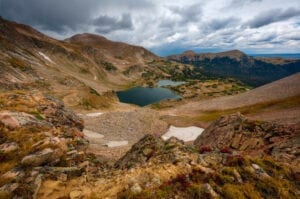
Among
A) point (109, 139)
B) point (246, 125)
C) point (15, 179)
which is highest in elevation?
point (15, 179)

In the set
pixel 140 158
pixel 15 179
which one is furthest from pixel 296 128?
pixel 15 179

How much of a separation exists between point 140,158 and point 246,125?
16.5 meters

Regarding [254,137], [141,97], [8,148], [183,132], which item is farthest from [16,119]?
[141,97]

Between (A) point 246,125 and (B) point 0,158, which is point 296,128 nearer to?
(A) point 246,125

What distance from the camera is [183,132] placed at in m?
47.7

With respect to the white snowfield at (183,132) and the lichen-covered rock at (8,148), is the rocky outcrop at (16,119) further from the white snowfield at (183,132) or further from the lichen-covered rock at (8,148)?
the white snowfield at (183,132)

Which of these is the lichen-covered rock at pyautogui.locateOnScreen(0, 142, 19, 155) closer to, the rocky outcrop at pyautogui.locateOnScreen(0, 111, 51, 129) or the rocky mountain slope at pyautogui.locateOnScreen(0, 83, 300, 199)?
the rocky mountain slope at pyautogui.locateOnScreen(0, 83, 300, 199)

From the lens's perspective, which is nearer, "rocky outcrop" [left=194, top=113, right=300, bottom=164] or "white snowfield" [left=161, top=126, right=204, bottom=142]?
"rocky outcrop" [left=194, top=113, right=300, bottom=164]

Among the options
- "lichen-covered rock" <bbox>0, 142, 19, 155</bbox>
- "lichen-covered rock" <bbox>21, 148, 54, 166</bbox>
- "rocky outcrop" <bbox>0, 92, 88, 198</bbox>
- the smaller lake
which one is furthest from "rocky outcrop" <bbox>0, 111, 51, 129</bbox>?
the smaller lake

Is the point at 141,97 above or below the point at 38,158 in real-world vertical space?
below

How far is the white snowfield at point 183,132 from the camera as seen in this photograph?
145 ft

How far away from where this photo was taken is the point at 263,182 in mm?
9445

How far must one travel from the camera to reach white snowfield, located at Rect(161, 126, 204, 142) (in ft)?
145

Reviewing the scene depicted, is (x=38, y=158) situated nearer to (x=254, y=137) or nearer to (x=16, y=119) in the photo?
(x=16, y=119)
